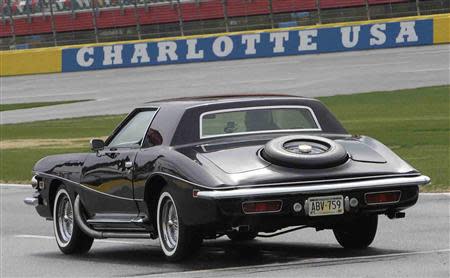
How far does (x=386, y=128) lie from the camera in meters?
24.8

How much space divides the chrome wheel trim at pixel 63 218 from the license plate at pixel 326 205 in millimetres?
2997

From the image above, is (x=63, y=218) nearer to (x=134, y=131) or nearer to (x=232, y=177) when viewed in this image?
(x=134, y=131)

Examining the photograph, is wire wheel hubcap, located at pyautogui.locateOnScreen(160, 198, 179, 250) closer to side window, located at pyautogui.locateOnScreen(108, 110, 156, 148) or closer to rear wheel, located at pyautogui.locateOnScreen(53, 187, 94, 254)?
side window, located at pyautogui.locateOnScreen(108, 110, 156, 148)

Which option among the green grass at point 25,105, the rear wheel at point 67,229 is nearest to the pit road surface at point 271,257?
the rear wheel at point 67,229

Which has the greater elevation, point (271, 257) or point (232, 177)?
point (232, 177)

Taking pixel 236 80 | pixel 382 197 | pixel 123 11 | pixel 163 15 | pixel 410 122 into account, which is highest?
pixel 382 197

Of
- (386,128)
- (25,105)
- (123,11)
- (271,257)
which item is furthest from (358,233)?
(123,11)

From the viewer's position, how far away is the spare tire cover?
8.71m

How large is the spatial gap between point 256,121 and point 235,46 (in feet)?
129

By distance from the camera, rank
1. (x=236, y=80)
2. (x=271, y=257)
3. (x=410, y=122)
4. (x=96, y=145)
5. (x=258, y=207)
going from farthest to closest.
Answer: (x=236, y=80) < (x=410, y=122) < (x=96, y=145) < (x=271, y=257) < (x=258, y=207)

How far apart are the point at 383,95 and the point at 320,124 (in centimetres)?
2280

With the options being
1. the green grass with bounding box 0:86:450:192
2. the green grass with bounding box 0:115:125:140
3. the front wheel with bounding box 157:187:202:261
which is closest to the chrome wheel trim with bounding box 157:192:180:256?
the front wheel with bounding box 157:187:202:261

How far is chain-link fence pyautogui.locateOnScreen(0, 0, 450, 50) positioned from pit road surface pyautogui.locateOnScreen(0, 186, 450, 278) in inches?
1363

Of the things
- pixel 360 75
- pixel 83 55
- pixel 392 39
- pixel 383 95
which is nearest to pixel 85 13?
pixel 83 55
